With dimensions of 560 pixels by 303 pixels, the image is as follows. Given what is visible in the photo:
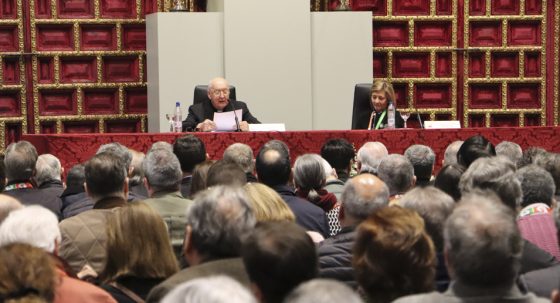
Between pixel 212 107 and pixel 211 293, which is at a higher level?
pixel 212 107

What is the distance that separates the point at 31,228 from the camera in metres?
4.10

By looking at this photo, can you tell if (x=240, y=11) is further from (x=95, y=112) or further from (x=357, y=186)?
(x=357, y=186)

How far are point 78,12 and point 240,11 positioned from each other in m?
2.11

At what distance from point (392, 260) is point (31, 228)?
139 centimetres

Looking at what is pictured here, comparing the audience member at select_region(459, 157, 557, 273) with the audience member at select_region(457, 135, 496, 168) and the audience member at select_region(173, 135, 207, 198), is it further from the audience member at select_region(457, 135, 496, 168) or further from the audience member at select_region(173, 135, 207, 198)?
the audience member at select_region(173, 135, 207, 198)

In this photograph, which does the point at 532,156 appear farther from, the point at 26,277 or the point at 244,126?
the point at 26,277

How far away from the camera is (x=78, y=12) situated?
1312 cm

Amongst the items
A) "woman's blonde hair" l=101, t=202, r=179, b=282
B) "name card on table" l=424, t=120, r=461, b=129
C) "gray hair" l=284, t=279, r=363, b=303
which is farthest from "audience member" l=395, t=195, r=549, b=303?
"name card on table" l=424, t=120, r=461, b=129

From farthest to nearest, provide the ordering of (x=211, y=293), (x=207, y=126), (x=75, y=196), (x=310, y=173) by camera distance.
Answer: (x=207, y=126) < (x=75, y=196) < (x=310, y=173) < (x=211, y=293)

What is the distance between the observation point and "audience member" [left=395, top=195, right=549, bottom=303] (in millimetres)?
3316

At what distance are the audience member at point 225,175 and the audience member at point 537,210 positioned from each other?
1467 millimetres

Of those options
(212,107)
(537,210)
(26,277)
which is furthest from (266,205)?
(212,107)

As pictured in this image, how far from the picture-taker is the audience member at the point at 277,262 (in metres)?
3.30

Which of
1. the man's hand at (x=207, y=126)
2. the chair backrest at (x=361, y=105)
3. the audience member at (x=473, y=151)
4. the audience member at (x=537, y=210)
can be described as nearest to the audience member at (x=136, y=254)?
the audience member at (x=537, y=210)
